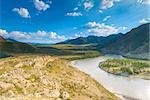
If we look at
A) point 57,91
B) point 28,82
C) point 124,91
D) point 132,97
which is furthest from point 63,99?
point 124,91

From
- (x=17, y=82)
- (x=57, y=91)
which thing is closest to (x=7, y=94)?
(x=17, y=82)

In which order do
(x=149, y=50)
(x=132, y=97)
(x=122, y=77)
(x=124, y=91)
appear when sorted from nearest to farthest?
(x=132, y=97) < (x=124, y=91) < (x=122, y=77) < (x=149, y=50)

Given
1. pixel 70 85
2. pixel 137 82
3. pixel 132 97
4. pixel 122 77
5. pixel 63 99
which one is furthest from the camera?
pixel 122 77

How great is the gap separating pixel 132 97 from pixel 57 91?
23059 millimetres

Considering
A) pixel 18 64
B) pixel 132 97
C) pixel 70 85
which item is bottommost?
pixel 132 97

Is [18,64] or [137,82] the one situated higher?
[18,64]

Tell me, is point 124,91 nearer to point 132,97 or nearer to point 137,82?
point 132,97

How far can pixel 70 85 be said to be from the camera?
56656 mm

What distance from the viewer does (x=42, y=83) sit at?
52125mm

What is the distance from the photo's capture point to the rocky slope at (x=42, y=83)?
4659 centimetres

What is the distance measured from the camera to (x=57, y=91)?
50406 millimetres

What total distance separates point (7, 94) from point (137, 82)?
2061 inches

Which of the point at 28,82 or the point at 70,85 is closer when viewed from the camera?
the point at 28,82

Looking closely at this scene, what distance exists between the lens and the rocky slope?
4659 cm
